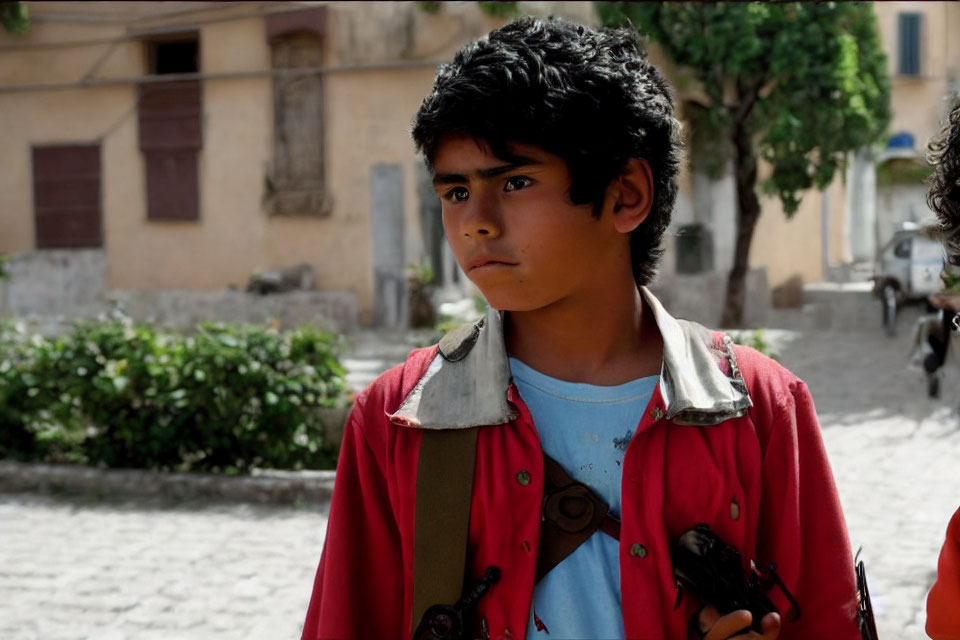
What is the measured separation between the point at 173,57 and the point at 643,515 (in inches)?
662

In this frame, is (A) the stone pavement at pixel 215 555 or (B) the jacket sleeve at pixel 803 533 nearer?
(B) the jacket sleeve at pixel 803 533

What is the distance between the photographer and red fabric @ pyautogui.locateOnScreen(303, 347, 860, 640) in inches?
67.5

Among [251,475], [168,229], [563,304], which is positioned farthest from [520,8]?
[563,304]

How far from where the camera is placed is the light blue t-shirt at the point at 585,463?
1.73 m

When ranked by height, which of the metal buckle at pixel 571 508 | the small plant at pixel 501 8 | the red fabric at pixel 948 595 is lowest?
the red fabric at pixel 948 595

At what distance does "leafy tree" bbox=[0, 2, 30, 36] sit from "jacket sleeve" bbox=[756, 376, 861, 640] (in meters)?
16.6

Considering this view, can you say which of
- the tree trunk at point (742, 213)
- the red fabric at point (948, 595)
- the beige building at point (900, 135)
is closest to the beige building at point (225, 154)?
the tree trunk at point (742, 213)

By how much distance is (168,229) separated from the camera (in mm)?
16609

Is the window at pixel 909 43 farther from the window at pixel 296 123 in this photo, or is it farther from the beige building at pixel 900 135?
the window at pixel 296 123

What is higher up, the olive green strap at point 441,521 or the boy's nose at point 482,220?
the boy's nose at point 482,220

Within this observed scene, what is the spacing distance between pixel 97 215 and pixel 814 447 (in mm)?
16460

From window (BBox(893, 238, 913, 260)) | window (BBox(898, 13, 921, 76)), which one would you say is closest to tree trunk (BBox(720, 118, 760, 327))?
window (BBox(893, 238, 913, 260))

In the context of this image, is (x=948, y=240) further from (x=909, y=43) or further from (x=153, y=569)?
(x=909, y=43)

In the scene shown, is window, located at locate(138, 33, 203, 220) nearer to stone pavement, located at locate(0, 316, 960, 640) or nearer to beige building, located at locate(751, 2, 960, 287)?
stone pavement, located at locate(0, 316, 960, 640)
